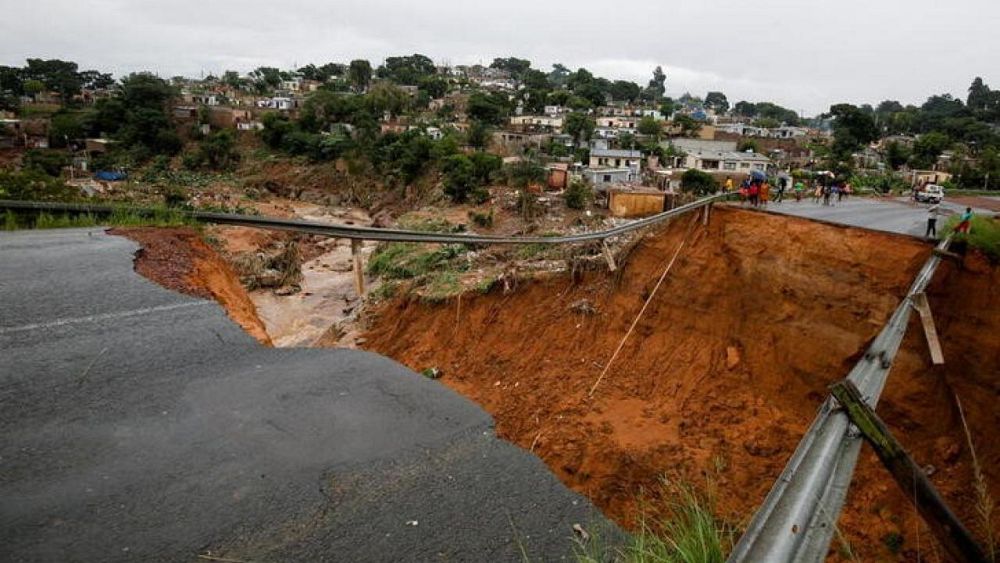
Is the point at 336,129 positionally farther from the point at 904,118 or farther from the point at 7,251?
the point at 904,118

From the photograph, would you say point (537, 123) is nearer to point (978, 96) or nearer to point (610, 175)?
point (610, 175)

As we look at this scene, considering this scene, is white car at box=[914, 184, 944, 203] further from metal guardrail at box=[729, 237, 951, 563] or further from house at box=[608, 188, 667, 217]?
metal guardrail at box=[729, 237, 951, 563]

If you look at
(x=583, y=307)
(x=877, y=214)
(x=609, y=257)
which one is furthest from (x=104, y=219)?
(x=877, y=214)

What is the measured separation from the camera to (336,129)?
59.4 m

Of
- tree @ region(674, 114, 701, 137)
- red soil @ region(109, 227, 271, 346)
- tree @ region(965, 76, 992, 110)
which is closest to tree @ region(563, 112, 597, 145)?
tree @ region(674, 114, 701, 137)

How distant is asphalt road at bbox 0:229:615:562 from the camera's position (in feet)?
10.2

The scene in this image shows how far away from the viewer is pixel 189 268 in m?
7.03

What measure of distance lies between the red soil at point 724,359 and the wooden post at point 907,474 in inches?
138

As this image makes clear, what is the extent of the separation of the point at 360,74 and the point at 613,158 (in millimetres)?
75739

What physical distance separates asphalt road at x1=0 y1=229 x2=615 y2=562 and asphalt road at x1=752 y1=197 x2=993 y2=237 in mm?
10309

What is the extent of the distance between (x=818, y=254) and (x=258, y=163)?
55.4 meters

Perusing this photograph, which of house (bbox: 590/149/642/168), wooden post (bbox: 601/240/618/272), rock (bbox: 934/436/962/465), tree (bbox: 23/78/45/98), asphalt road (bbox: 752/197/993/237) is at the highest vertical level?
tree (bbox: 23/78/45/98)

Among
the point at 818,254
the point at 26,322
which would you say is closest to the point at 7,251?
the point at 26,322

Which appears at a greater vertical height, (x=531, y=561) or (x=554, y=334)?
(x=531, y=561)
